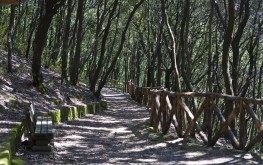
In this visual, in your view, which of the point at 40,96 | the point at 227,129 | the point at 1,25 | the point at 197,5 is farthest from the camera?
the point at 197,5

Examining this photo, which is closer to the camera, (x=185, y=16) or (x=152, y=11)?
(x=185, y=16)

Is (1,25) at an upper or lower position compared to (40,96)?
upper

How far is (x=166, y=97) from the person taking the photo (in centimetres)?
1185

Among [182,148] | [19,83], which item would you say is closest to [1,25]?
[19,83]

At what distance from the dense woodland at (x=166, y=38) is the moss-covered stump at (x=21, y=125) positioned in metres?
2.01

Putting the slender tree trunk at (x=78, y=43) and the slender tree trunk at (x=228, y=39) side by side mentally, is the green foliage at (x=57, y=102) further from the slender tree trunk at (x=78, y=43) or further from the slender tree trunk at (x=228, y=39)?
the slender tree trunk at (x=78, y=43)

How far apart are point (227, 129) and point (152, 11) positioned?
25.3 metres

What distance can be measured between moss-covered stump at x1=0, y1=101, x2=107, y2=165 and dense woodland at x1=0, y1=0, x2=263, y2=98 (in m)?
2.01

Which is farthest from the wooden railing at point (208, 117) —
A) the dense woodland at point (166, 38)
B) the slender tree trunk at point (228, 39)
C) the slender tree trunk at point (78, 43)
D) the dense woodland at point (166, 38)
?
the slender tree trunk at point (78, 43)

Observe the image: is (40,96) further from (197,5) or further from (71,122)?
(197,5)

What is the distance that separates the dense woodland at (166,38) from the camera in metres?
16.0

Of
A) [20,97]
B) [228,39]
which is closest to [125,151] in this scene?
[228,39]

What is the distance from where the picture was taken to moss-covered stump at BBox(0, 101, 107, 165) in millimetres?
6117

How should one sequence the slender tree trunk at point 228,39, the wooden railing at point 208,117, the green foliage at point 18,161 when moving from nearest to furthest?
the green foliage at point 18,161, the wooden railing at point 208,117, the slender tree trunk at point 228,39
